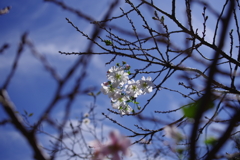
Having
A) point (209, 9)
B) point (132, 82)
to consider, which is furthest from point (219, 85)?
point (132, 82)

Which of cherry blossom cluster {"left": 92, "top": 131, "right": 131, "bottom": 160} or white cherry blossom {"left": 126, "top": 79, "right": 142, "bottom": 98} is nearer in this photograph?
cherry blossom cluster {"left": 92, "top": 131, "right": 131, "bottom": 160}

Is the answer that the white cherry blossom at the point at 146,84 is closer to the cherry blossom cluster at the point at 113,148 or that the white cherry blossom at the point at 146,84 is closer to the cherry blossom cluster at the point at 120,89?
the cherry blossom cluster at the point at 120,89

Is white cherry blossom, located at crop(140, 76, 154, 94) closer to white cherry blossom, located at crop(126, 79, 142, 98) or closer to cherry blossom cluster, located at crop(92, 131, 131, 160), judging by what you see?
white cherry blossom, located at crop(126, 79, 142, 98)

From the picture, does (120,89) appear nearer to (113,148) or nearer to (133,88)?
(133,88)

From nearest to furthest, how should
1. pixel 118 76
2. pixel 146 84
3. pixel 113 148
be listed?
pixel 113 148, pixel 118 76, pixel 146 84

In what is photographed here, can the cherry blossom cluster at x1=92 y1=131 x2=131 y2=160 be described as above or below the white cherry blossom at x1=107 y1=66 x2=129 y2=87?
below

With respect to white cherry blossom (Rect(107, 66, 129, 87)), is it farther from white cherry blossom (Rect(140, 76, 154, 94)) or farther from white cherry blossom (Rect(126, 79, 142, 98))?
white cherry blossom (Rect(140, 76, 154, 94))

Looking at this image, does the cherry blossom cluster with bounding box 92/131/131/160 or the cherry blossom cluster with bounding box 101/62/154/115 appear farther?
the cherry blossom cluster with bounding box 101/62/154/115

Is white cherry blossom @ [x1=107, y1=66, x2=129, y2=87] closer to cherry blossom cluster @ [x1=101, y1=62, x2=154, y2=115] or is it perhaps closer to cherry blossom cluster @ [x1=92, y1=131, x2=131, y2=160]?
cherry blossom cluster @ [x1=101, y1=62, x2=154, y2=115]

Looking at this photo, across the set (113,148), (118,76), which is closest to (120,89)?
(118,76)

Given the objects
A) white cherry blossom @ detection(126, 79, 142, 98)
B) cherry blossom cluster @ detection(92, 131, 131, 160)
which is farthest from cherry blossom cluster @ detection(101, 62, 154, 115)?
cherry blossom cluster @ detection(92, 131, 131, 160)

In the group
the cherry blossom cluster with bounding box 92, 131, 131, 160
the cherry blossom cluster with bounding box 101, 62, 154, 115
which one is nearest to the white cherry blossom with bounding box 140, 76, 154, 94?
the cherry blossom cluster with bounding box 101, 62, 154, 115
